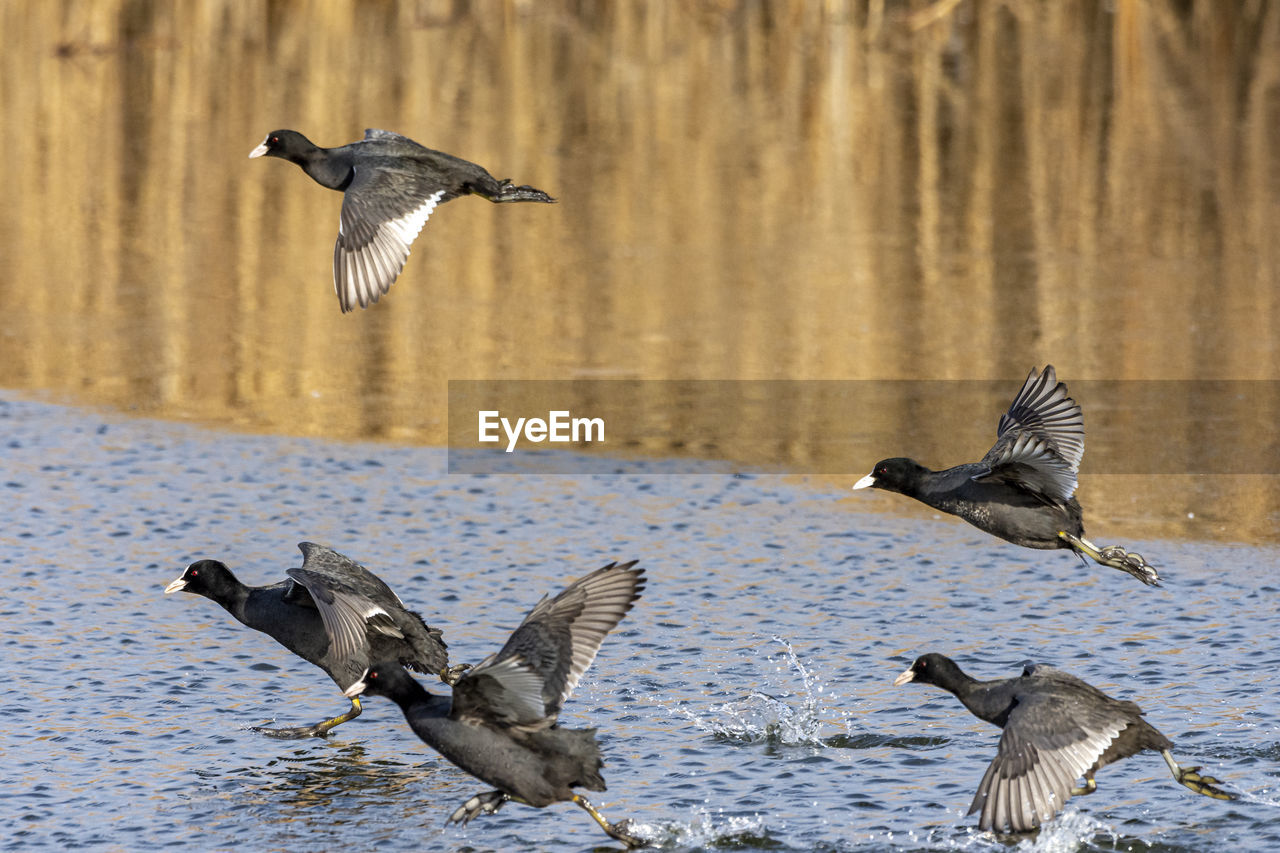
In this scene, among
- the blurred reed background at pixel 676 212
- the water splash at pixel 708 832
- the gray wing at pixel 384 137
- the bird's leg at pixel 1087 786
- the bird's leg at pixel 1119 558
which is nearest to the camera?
the water splash at pixel 708 832

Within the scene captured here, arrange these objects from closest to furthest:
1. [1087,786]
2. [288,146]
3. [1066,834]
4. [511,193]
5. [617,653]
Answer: [1066,834]
[1087,786]
[511,193]
[288,146]
[617,653]

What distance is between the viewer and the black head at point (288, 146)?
1020cm

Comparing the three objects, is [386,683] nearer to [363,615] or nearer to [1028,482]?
[363,615]

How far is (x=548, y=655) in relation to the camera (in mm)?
7957

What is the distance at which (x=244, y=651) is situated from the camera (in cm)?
1069

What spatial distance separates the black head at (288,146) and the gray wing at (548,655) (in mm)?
3382

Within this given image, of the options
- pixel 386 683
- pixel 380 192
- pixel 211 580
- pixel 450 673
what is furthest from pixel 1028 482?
pixel 211 580

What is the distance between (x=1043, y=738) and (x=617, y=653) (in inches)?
131

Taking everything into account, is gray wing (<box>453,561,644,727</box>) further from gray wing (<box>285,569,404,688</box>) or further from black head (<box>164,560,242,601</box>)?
black head (<box>164,560,242,601</box>)

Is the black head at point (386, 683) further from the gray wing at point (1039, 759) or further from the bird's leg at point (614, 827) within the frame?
the gray wing at point (1039, 759)

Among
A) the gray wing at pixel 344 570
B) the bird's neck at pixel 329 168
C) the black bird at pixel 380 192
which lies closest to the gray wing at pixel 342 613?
the gray wing at pixel 344 570

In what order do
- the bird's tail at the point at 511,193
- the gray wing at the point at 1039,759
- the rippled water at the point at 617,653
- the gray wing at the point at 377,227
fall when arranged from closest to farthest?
the gray wing at the point at 1039,759 < the rippled water at the point at 617,653 < the gray wing at the point at 377,227 < the bird's tail at the point at 511,193

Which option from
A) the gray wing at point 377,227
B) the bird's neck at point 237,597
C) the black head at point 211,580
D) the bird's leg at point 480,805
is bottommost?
the bird's leg at point 480,805

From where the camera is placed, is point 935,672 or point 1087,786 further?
point 935,672
